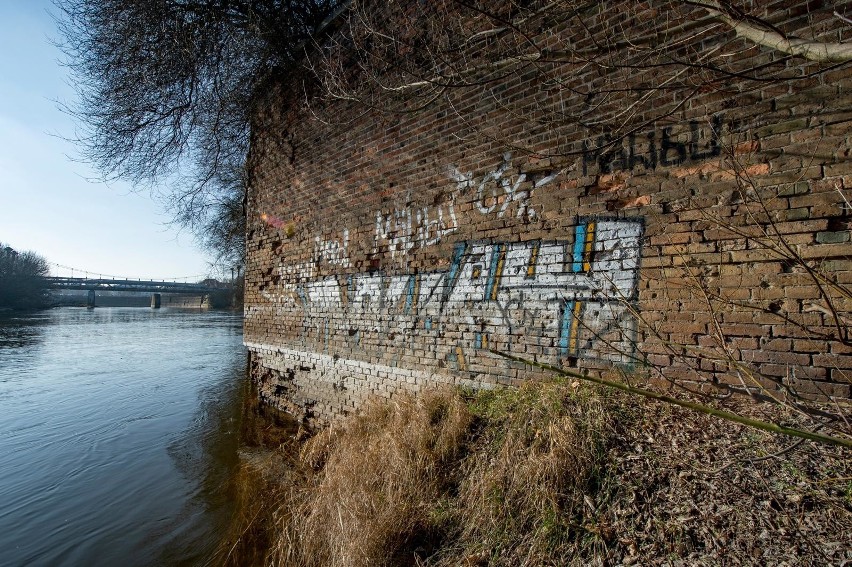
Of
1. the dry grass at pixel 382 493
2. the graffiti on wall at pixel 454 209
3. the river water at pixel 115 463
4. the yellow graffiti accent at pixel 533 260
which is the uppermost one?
the graffiti on wall at pixel 454 209

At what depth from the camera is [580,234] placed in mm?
3635

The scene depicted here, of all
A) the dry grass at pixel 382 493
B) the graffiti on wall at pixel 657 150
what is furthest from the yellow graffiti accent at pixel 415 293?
the graffiti on wall at pixel 657 150

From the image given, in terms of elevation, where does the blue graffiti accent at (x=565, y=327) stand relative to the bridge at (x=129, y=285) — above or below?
below

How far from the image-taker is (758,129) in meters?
2.91

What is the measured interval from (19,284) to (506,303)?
57.9m

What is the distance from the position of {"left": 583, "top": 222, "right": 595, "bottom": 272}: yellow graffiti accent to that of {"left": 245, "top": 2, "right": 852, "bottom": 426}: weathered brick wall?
0.06 ft

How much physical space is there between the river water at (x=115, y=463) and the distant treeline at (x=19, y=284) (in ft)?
136

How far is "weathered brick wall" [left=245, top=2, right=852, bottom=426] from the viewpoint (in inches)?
105

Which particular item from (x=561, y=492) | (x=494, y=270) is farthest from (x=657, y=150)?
(x=561, y=492)

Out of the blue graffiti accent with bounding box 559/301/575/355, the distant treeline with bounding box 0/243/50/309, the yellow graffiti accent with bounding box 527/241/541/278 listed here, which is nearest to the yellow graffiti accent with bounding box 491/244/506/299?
the yellow graffiti accent with bounding box 527/241/541/278

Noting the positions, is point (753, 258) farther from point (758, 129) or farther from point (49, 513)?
point (49, 513)

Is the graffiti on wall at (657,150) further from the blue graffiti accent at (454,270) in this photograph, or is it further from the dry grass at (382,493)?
the dry grass at (382,493)

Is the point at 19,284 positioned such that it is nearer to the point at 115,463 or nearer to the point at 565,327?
the point at 115,463

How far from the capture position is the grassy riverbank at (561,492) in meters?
2.12
